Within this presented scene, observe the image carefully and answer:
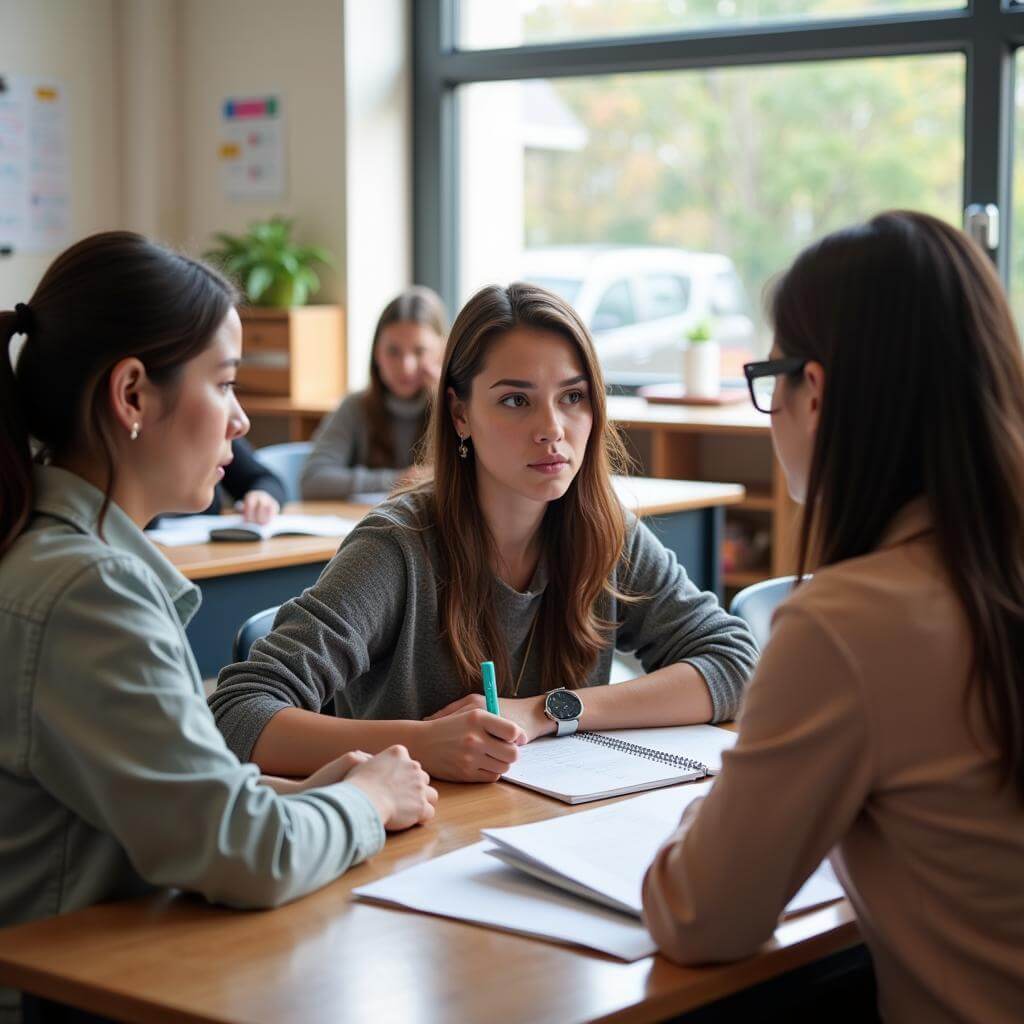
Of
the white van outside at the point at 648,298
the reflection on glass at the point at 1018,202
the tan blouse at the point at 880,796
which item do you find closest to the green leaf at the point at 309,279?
the white van outside at the point at 648,298

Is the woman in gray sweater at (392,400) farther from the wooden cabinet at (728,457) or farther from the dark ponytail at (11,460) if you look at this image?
the dark ponytail at (11,460)

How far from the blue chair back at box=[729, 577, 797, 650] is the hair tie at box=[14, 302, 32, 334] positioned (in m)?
1.12

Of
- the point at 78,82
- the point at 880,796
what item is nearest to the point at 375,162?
the point at 78,82

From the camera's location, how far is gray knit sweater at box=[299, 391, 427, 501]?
3939 millimetres

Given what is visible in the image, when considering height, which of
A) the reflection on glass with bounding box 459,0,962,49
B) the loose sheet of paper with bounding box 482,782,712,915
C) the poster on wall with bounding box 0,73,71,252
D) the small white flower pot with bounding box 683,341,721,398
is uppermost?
the reflection on glass with bounding box 459,0,962,49

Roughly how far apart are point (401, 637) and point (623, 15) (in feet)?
11.4

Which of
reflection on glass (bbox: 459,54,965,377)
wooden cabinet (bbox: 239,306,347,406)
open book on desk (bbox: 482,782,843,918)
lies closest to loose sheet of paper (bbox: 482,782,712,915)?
open book on desk (bbox: 482,782,843,918)

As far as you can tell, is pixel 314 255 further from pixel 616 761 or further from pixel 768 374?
pixel 768 374

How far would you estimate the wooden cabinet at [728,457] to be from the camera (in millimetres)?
4309

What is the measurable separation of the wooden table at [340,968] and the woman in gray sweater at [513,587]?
526 millimetres

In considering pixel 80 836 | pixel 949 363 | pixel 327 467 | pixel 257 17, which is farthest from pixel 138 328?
pixel 257 17

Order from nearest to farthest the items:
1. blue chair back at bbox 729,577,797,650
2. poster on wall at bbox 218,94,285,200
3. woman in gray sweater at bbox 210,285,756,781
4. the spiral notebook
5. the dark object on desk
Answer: the spiral notebook < woman in gray sweater at bbox 210,285,756,781 < blue chair back at bbox 729,577,797,650 < the dark object on desk < poster on wall at bbox 218,94,285,200

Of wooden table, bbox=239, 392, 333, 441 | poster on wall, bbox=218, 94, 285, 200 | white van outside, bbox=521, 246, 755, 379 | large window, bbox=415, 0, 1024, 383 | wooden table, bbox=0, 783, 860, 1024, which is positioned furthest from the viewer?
poster on wall, bbox=218, 94, 285, 200

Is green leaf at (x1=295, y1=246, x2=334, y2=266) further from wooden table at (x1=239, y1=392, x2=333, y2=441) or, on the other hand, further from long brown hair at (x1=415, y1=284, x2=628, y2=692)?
long brown hair at (x1=415, y1=284, x2=628, y2=692)
